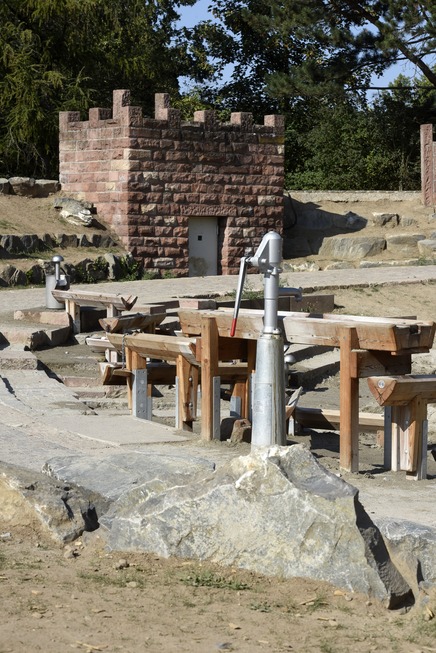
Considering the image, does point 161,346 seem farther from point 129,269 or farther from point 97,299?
point 129,269

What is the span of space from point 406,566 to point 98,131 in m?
21.3

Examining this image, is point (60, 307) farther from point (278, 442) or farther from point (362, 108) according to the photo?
point (362, 108)

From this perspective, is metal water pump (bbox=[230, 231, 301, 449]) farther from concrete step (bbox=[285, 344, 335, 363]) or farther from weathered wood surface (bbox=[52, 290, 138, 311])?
concrete step (bbox=[285, 344, 335, 363])

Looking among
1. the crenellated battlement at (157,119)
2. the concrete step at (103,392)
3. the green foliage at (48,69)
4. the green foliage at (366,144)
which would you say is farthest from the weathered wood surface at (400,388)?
the green foliage at (366,144)

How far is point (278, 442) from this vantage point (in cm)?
737

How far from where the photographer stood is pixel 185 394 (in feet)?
33.2

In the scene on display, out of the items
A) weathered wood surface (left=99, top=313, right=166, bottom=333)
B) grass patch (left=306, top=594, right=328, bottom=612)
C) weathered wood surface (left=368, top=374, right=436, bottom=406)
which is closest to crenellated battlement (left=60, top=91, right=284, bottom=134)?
weathered wood surface (left=99, top=313, right=166, bottom=333)

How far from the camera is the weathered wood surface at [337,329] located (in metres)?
8.66

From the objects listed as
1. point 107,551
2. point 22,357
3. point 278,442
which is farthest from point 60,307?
point 107,551

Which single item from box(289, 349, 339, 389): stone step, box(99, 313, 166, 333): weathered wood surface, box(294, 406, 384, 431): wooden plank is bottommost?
box(289, 349, 339, 389): stone step

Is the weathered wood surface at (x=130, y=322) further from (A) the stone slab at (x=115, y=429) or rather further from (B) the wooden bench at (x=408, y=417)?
(B) the wooden bench at (x=408, y=417)

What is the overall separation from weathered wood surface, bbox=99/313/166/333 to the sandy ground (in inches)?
290

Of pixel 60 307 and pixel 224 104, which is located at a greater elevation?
pixel 224 104

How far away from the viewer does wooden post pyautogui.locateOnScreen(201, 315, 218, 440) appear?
31.2 feet
